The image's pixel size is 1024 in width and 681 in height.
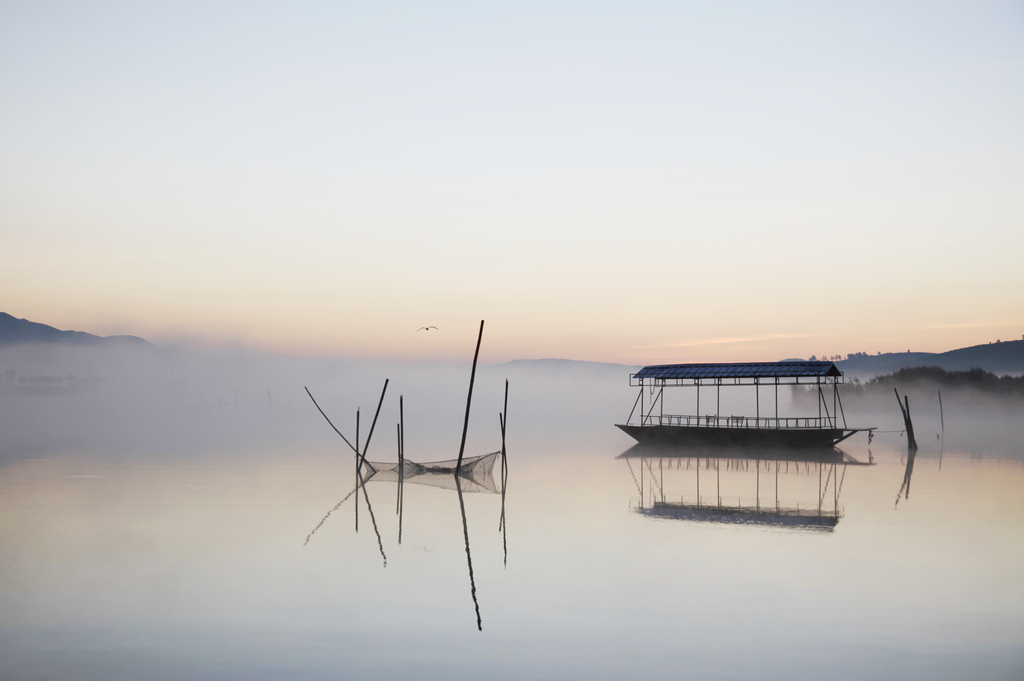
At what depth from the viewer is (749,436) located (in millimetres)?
44906

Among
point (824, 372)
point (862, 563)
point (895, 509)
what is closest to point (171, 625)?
point (862, 563)

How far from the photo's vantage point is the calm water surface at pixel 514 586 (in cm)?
1125

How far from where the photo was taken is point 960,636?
12.3m

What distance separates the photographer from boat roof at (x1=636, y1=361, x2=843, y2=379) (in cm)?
4219

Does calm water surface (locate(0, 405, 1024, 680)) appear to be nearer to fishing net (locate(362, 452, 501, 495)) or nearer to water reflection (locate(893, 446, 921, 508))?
water reflection (locate(893, 446, 921, 508))

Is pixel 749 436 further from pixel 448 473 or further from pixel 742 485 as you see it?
pixel 448 473

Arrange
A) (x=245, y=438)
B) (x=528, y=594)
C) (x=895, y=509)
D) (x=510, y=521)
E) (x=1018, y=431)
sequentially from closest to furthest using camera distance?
(x=528, y=594) → (x=510, y=521) → (x=895, y=509) → (x=245, y=438) → (x=1018, y=431)

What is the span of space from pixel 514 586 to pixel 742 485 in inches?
715

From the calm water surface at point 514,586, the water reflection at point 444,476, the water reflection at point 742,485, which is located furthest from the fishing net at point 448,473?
the water reflection at point 742,485

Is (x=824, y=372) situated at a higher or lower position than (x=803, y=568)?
higher

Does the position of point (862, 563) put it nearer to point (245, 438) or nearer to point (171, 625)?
point (171, 625)

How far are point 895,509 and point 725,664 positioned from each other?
16645 mm

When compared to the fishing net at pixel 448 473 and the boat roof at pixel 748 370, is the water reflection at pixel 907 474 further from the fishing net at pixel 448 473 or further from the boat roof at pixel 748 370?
the fishing net at pixel 448 473

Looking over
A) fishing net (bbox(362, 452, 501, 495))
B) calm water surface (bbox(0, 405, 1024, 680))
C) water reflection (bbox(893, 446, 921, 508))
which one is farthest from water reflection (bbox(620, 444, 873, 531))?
fishing net (bbox(362, 452, 501, 495))
